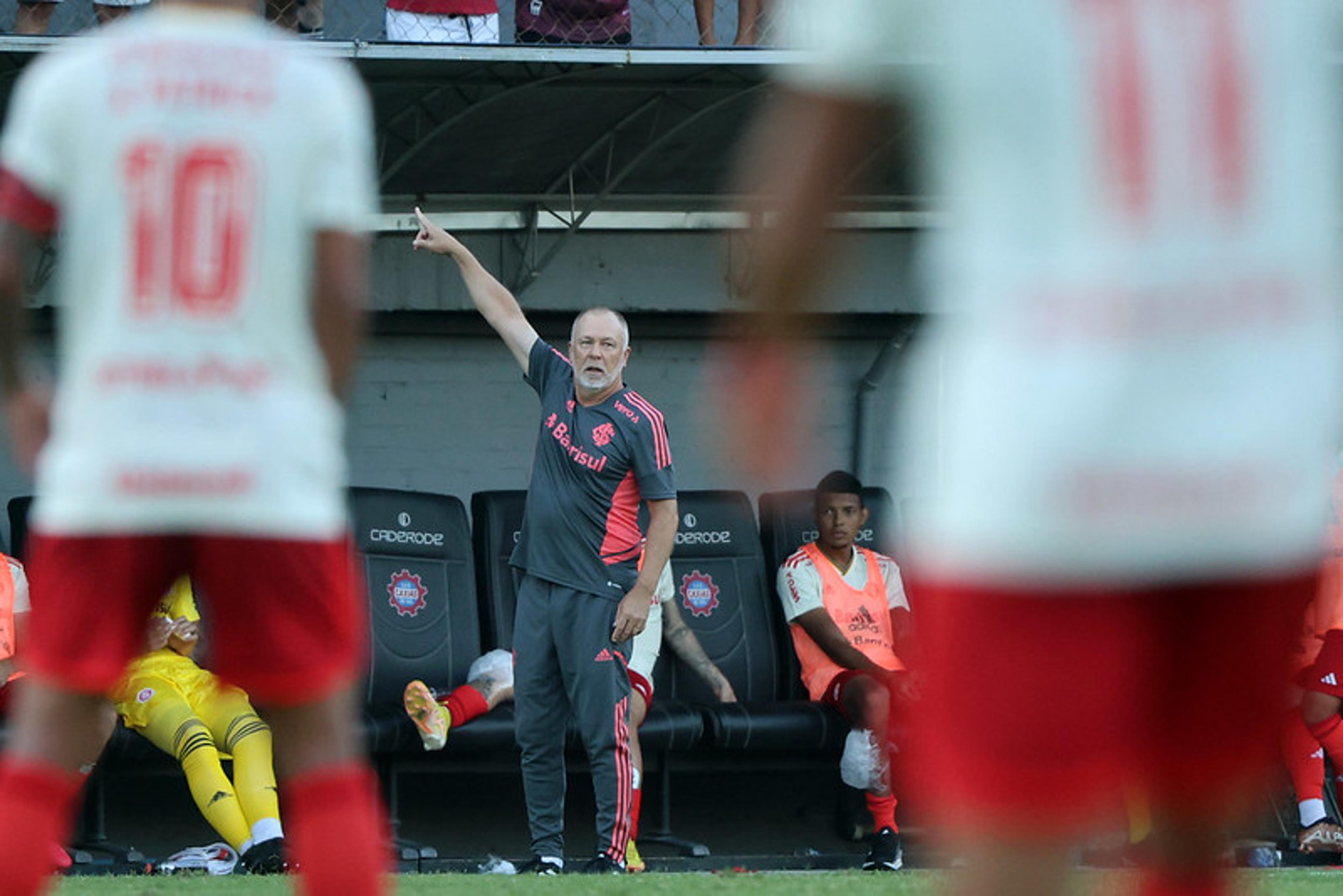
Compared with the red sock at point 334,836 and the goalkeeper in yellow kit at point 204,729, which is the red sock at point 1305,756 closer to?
the goalkeeper in yellow kit at point 204,729

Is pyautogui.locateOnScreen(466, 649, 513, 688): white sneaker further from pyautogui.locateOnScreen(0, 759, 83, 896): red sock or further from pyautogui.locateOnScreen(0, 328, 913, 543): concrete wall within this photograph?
pyautogui.locateOnScreen(0, 759, 83, 896): red sock

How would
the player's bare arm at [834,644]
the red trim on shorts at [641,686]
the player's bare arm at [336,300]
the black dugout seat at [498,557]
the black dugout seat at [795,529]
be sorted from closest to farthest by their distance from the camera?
1. the player's bare arm at [336,300]
2. the red trim on shorts at [641,686]
3. the player's bare arm at [834,644]
4. the black dugout seat at [498,557]
5. the black dugout seat at [795,529]

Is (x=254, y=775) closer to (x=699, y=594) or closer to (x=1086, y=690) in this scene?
(x=699, y=594)

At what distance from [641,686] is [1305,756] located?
10.5 ft

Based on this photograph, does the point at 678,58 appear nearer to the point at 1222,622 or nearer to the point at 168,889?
the point at 168,889

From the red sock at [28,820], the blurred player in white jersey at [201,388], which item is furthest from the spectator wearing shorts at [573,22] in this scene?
the red sock at [28,820]

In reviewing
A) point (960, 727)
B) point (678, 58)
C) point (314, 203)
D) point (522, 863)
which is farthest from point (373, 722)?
point (960, 727)

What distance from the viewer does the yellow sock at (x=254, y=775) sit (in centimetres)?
854

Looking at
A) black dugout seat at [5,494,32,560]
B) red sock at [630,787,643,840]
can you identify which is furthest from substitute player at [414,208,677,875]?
black dugout seat at [5,494,32,560]

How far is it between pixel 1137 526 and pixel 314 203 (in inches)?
59.1

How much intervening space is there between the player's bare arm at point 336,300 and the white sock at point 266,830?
574cm

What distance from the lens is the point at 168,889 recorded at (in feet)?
22.7

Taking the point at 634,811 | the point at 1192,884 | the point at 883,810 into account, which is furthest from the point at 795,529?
the point at 1192,884

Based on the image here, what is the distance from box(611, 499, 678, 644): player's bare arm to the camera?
27.1ft
